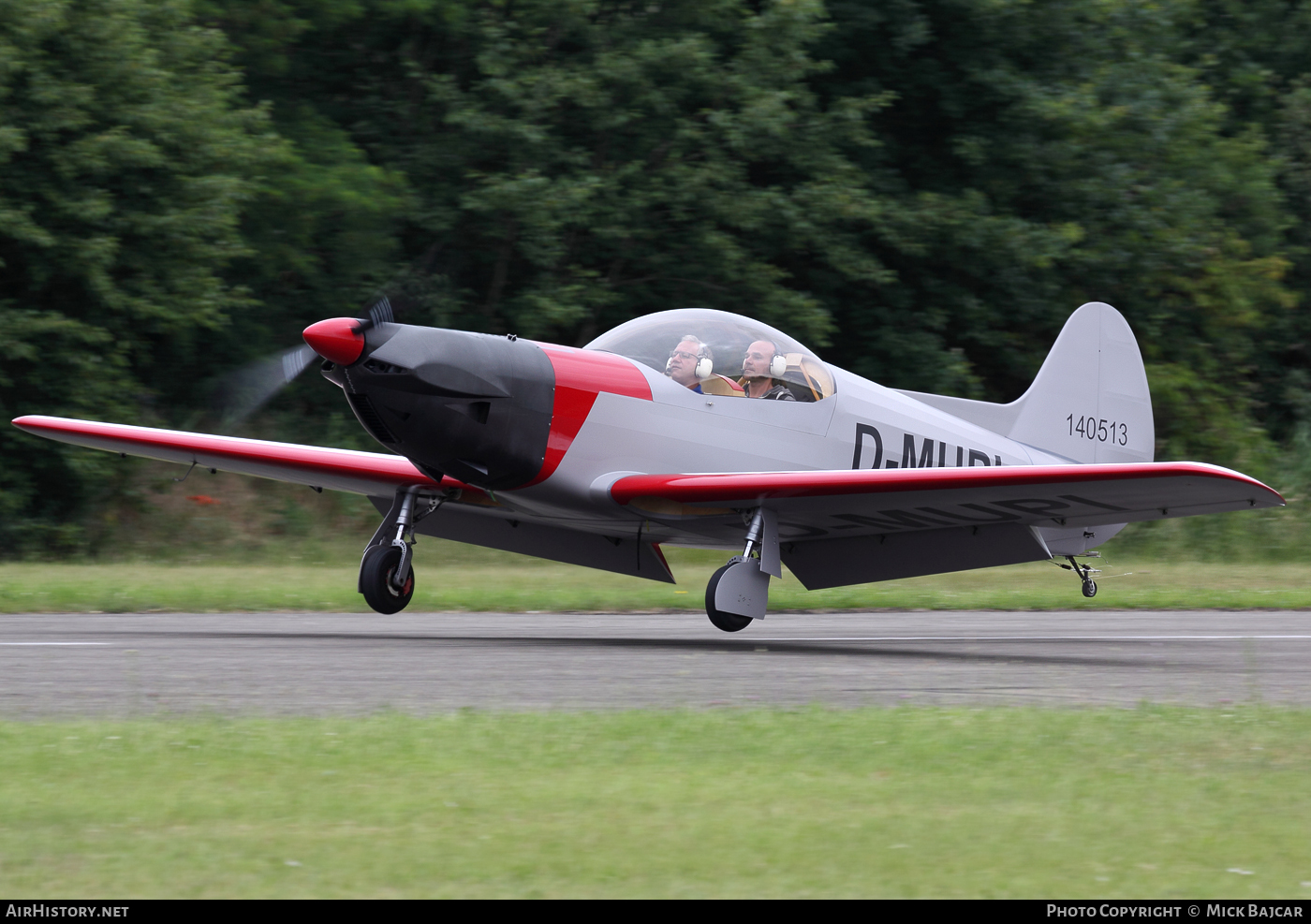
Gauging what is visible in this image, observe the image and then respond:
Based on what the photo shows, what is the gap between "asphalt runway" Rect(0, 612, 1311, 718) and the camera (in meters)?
6.61

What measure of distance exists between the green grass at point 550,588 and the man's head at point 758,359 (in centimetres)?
371

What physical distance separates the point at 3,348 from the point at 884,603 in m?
11.9

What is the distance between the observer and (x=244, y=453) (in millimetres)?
11570

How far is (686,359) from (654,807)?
21.5ft

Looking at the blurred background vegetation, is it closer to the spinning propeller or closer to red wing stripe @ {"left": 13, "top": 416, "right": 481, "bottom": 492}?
red wing stripe @ {"left": 13, "top": 416, "right": 481, "bottom": 492}

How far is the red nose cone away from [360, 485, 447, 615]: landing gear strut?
1.73 metres

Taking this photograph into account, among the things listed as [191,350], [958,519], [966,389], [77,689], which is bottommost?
[191,350]

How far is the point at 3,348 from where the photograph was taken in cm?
1870

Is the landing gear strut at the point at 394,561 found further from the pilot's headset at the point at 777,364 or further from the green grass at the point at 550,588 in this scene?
the pilot's headset at the point at 777,364

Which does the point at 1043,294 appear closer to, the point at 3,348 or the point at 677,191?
the point at 677,191

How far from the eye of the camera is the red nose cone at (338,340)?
896 centimetres

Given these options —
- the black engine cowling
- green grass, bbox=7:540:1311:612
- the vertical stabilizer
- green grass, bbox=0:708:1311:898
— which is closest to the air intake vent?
the black engine cowling

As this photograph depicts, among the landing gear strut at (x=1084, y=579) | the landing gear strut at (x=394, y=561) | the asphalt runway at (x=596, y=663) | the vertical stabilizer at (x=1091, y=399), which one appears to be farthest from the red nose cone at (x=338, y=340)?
the vertical stabilizer at (x=1091, y=399)

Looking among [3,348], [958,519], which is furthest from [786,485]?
[3,348]
